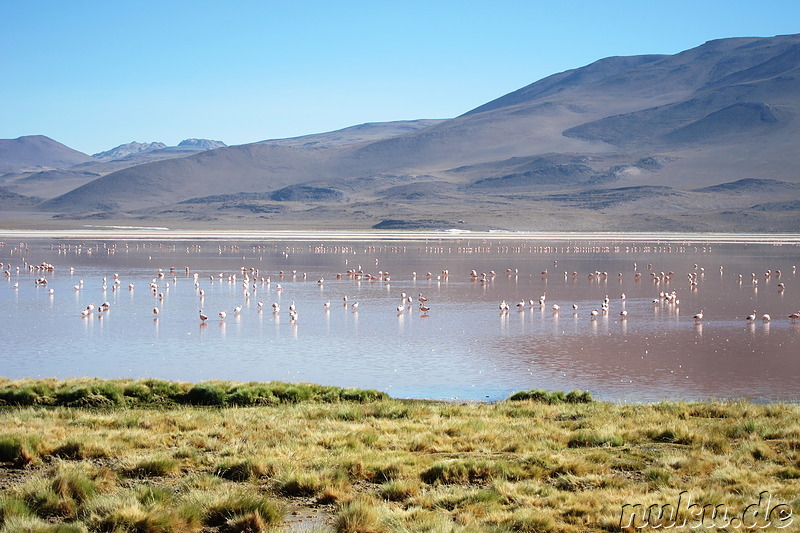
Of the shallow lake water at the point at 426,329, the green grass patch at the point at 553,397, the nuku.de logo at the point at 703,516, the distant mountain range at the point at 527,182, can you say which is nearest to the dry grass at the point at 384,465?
the nuku.de logo at the point at 703,516

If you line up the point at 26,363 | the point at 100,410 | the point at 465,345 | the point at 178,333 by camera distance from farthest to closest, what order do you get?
the point at 178,333
the point at 465,345
the point at 26,363
the point at 100,410

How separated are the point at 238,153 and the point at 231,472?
643ft

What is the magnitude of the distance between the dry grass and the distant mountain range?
8997 centimetres

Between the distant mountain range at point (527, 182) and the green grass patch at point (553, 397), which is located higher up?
the distant mountain range at point (527, 182)

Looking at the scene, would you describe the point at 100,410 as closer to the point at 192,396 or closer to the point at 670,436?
the point at 192,396

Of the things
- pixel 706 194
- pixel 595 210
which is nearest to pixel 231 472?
pixel 595 210

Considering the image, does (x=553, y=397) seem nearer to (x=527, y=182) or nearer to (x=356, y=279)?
(x=356, y=279)

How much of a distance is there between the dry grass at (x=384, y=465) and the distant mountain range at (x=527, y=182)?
8997 centimetres

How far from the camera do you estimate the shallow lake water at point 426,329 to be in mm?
15805

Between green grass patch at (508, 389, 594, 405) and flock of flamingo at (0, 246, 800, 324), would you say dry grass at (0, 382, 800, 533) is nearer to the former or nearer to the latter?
green grass patch at (508, 389, 594, 405)

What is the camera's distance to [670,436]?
9586 millimetres

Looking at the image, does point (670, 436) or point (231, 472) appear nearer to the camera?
point (231, 472)

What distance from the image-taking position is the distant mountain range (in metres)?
114

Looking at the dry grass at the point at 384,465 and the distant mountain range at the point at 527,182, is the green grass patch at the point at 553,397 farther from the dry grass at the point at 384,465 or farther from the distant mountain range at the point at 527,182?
the distant mountain range at the point at 527,182
